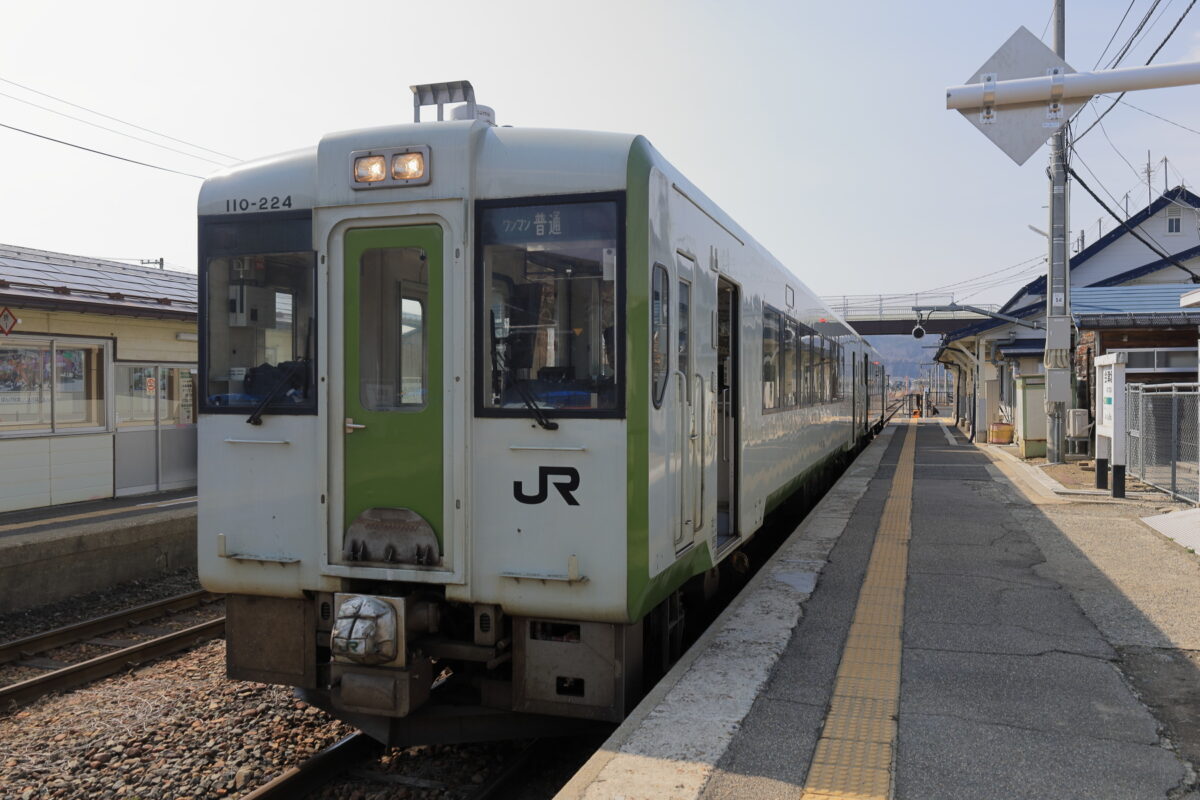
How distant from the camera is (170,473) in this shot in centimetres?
1311

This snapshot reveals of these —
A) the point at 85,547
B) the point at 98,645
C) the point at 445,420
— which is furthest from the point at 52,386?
the point at 445,420

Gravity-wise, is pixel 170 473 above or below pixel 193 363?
below

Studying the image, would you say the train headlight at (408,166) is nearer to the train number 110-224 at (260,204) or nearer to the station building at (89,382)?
the train number 110-224 at (260,204)

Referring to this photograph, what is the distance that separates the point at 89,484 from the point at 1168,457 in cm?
1507

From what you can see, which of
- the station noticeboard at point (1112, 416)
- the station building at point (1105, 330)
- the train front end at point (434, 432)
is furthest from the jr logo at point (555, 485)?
the station noticeboard at point (1112, 416)

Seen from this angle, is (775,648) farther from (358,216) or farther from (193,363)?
(193,363)

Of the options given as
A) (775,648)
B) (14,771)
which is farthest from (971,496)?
(14,771)

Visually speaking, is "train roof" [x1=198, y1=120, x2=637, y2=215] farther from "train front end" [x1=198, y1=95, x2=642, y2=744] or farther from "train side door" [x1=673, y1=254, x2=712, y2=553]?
"train side door" [x1=673, y1=254, x2=712, y2=553]

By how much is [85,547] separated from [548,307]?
694 cm

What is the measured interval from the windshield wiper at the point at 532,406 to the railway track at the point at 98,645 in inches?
164

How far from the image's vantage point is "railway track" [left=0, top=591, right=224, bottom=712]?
5945 millimetres

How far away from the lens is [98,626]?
744cm

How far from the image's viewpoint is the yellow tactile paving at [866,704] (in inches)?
138

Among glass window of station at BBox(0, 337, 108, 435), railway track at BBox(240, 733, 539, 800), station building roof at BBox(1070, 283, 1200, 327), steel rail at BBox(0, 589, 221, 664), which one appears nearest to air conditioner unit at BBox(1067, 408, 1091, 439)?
station building roof at BBox(1070, 283, 1200, 327)
